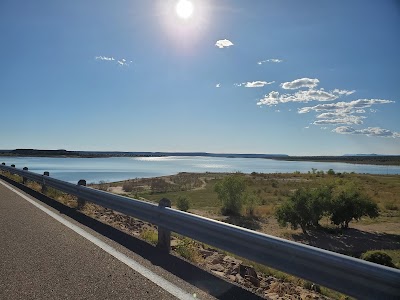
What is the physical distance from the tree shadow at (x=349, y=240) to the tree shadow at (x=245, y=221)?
274 cm

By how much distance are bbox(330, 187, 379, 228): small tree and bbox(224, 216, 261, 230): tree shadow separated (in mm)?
4545

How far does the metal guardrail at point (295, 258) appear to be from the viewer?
10.3 feet

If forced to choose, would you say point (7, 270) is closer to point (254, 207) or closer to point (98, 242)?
point (98, 242)

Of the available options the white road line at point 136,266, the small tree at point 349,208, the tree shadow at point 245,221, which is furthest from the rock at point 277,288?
the small tree at point 349,208

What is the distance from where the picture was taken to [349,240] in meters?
19.1

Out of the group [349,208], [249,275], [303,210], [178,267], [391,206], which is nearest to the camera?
[178,267]

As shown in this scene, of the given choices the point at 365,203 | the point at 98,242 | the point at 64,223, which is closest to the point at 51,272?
the point at 98,242

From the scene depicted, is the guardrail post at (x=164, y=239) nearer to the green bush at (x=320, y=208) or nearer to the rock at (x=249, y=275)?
the rock at (x=249, y=275)

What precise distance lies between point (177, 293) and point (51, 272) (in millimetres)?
1813

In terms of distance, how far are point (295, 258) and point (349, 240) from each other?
16803 mm

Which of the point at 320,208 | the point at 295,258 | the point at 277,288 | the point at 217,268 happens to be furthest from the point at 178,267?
the point at 320,208

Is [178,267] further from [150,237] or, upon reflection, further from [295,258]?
[150,237]

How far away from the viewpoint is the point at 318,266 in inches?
146

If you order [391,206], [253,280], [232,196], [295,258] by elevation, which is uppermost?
[295,258]
